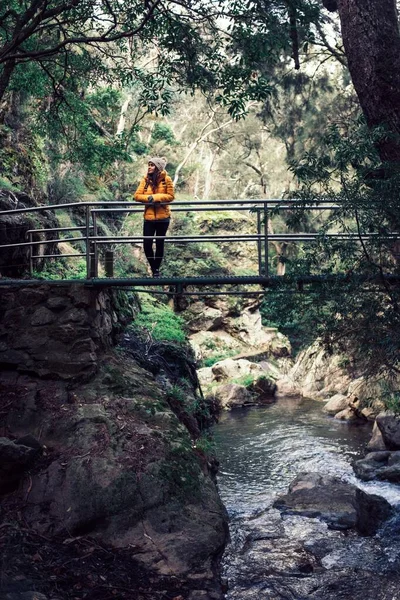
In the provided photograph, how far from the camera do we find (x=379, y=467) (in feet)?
43.1

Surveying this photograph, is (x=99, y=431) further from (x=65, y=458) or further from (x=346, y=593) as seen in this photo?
(x=346, y=593)

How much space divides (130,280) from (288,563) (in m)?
4.19

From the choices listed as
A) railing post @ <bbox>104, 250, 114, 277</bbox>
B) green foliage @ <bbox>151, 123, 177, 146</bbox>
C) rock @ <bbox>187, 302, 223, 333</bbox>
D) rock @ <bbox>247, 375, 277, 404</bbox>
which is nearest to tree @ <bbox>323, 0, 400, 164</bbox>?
railing post @ <bbox>104, 250, 114, 277</bbox>

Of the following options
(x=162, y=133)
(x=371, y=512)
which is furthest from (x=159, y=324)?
(x=162, y=133)

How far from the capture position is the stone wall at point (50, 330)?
8.61 m

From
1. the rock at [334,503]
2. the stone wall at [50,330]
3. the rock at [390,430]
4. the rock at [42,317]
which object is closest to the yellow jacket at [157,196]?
the stone wall at [50,330]

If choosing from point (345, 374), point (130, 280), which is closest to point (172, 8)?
point (130, 280)

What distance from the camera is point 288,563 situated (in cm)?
837

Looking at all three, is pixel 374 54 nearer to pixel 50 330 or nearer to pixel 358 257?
pixel 358 257

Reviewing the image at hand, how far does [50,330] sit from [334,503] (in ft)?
18.4

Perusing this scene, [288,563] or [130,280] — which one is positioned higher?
[130,280]

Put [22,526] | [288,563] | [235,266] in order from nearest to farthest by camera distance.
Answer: [22,526]
[288,563]
[235,266]

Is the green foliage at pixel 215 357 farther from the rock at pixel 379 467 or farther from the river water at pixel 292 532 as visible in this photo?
the rock at pixel 379 467

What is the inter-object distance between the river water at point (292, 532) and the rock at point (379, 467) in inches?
9.6
